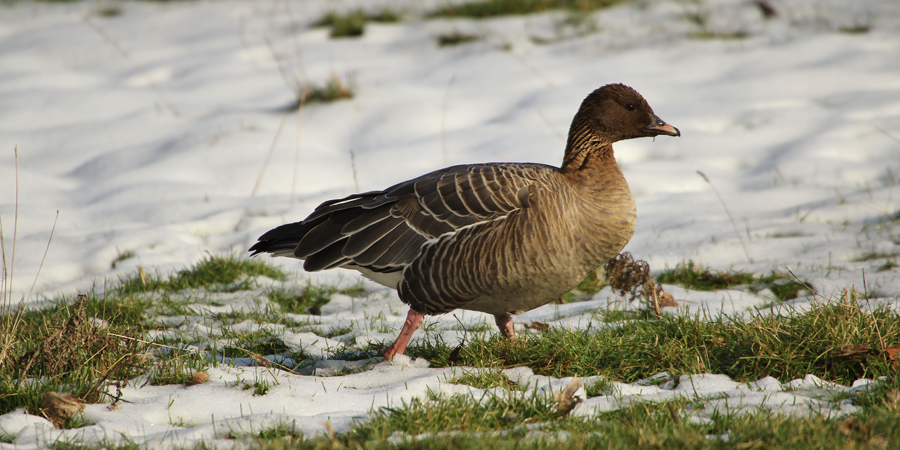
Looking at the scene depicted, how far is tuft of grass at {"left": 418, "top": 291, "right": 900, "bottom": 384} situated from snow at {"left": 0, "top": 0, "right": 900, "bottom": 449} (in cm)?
18

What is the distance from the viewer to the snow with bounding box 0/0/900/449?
169 inches

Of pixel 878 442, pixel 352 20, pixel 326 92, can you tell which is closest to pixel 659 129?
pixel 878 442

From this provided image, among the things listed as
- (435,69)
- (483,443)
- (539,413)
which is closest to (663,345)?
(539,413)

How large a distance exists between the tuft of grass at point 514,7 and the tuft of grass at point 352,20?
3.63ft

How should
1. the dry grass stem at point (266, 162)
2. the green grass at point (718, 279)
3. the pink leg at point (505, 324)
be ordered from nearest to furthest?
1. the pink leg at point (505, 324)
2. the green grass at point (718, 279)
3. the dry grass stem at point (266, 162)

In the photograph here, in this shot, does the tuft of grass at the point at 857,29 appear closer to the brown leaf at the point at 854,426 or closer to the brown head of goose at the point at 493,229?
the brown head of goose at the point at 493,229

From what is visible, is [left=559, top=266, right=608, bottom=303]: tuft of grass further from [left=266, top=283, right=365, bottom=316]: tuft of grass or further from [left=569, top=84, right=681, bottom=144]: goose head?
[left=266, top=283, right=365, bottom=316]: tuft of grass

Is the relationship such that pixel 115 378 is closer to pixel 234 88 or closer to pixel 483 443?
pixel 483 443

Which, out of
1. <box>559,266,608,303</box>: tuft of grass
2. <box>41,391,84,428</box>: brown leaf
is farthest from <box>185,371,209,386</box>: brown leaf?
<box>559,266,608,303</box>: tuft of grass

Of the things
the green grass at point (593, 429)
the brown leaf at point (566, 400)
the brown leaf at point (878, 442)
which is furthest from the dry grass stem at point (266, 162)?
the brown leaf at point (878, 442)

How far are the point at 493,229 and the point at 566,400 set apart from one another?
1395 mm

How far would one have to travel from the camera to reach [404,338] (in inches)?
189

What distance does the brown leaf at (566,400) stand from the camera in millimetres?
3611

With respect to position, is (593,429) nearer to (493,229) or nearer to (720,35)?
(493,229)
